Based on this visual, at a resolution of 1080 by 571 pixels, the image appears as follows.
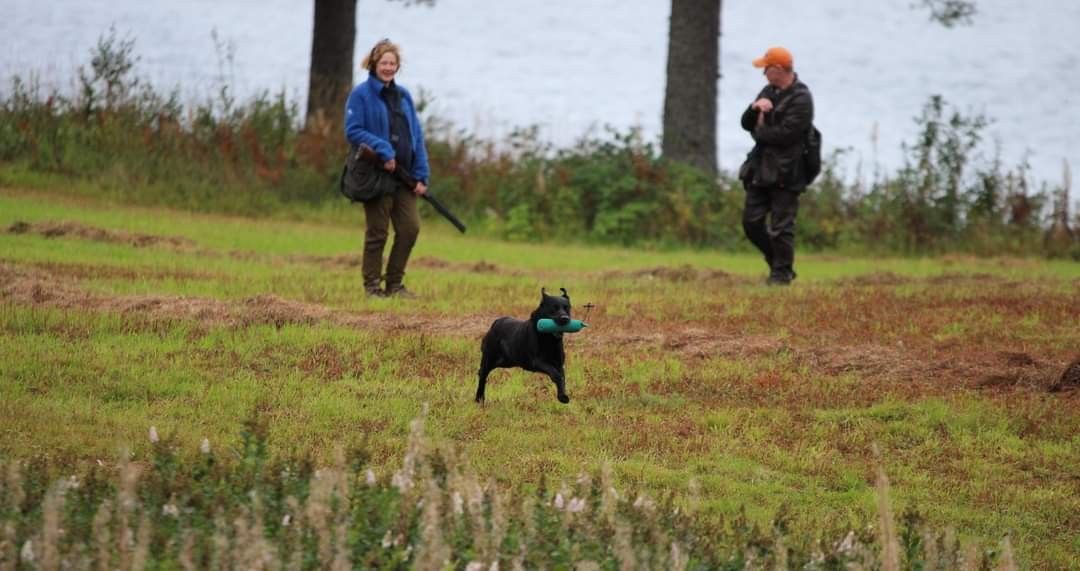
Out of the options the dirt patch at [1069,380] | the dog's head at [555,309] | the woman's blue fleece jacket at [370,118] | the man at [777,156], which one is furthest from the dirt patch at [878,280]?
the dog's head at [555,309]

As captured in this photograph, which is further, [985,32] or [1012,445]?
[985,32]

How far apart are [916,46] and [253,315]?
33220mm

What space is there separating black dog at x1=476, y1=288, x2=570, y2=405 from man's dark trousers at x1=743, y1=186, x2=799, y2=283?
7511 mm

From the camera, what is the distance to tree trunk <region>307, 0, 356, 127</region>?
26.5 m

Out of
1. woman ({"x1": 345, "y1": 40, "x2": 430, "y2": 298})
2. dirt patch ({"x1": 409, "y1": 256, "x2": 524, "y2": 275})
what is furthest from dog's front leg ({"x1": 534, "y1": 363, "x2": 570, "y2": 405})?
dirt patch ({"x1": 409, "y1": 256, "x2": 524, "y2": 275})

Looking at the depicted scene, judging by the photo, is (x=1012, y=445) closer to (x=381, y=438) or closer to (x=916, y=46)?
(x=381, y=438)

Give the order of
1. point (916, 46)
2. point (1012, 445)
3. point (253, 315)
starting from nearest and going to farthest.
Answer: point (1012, 445) < point (253, 315) < point (916, 46)

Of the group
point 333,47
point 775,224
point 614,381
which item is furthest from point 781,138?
point 333,47

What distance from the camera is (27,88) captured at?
23406 millimetres

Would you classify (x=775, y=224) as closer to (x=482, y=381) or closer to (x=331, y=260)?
(x=331, y=260)

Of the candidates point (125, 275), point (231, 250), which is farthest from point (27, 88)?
point (125, 275)

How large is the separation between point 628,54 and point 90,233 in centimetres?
2566

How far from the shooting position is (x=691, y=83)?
85.1ft

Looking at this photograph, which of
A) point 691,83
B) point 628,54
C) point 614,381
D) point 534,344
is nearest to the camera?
point 534,344
